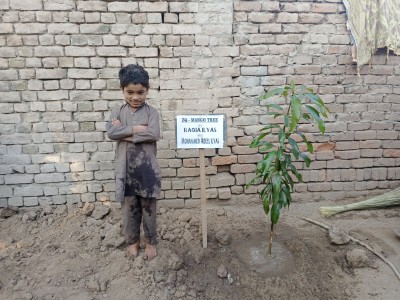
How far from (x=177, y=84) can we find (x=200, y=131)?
835 mm

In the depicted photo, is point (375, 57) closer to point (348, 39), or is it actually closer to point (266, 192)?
point (348, 39)

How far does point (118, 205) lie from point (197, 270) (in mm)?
1218

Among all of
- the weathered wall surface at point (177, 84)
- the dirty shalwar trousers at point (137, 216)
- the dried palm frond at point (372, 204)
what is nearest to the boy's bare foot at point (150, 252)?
the dirty shalwar trousers at point (137, 216)

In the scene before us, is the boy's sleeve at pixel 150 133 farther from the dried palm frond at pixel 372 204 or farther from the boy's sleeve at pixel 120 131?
the dried palm frond at pixel 372 204

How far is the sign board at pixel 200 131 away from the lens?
2525 millimetres

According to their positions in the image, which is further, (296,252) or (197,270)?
(296,252)

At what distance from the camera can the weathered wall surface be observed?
301cm

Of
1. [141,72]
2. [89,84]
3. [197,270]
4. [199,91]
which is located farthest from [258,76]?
[197,270]

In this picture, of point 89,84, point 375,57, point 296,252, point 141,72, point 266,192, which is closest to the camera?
point 141,72

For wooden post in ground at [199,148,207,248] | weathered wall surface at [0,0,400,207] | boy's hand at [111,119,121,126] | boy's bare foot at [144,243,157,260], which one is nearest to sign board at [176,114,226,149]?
wooden post in ground at [199,148,207,248]

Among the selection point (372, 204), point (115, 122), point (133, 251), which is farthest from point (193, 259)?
point (372, 204)

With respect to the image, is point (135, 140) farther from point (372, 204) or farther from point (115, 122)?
point (372, 204)

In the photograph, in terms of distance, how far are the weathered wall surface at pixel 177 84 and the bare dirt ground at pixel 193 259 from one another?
29cm

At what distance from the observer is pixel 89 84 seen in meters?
3.10
